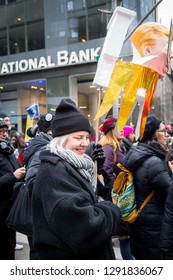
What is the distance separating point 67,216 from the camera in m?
1.70

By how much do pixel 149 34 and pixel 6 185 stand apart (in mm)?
2071

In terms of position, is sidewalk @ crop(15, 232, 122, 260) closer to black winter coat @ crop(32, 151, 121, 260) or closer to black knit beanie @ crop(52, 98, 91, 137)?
black winter coat @ crop(32, 151, 121, 260)

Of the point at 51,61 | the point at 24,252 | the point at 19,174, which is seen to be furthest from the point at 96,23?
the point at 19,174

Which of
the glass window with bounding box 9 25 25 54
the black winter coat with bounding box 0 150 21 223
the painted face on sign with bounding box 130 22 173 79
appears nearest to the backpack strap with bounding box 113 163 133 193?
the painted face on sign with bounding box 130 22 173 79

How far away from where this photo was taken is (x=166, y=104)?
15.6 m

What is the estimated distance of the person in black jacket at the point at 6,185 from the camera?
3.38 metres

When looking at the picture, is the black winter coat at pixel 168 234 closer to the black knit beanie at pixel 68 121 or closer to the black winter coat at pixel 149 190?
the black winter coat at pixel 149 190

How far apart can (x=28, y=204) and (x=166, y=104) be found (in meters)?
13.7

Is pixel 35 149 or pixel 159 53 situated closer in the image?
pixel 159 53

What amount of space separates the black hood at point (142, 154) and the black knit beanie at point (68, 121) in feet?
2.87

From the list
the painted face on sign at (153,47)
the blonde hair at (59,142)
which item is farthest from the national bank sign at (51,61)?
the blonde hair at (59,142)

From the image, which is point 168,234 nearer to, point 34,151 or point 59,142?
point 59,142
